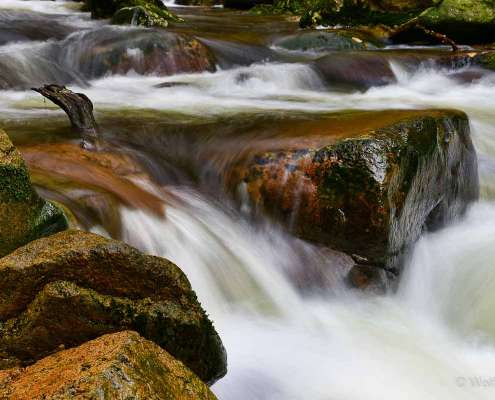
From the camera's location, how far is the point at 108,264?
2494mm

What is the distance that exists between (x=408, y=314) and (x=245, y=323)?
4.68 ft

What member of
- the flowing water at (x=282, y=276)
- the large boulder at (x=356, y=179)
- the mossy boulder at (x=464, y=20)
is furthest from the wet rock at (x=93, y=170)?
the mossy boulder at (x=464, y=20)

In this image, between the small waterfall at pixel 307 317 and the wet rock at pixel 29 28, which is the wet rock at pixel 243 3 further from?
the small waterfall at pixel 307 317

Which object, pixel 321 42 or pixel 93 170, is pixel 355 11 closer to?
pixel 321 42

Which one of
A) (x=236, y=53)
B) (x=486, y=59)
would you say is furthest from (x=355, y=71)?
(x=486, y=59)

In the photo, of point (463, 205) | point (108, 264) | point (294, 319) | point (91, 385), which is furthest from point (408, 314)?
point (91, 385)

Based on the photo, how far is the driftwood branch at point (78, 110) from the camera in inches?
215

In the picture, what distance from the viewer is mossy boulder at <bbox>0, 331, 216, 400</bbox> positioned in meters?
1.79

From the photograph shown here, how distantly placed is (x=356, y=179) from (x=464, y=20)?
32.1 ft

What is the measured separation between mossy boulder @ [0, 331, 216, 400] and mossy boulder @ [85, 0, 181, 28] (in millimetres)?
11267

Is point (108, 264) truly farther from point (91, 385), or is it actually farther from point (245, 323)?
point (245, 323)

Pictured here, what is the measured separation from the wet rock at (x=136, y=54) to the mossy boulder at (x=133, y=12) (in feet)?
7.40

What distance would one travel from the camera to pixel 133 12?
12508mm

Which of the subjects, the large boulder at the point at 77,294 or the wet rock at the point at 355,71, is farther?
the wet rock at the point at 355,71
